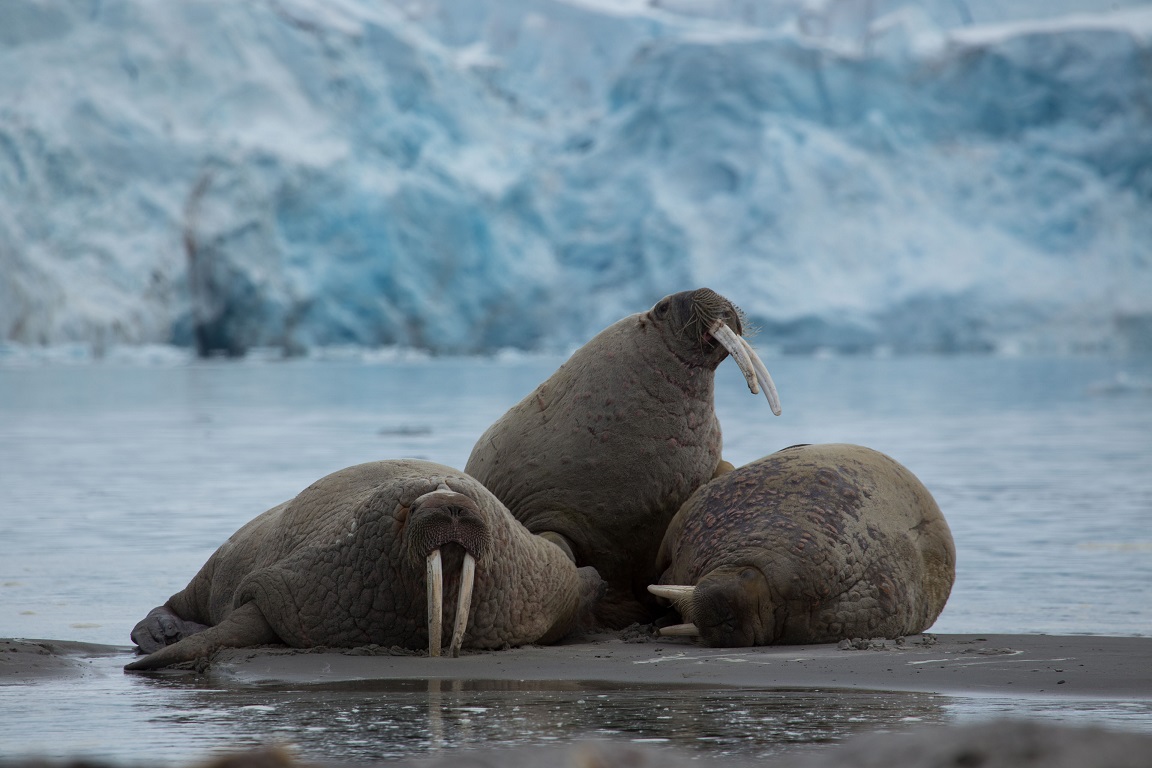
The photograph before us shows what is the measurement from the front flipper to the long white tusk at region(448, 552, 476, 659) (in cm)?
72

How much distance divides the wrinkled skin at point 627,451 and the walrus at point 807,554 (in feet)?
0.63

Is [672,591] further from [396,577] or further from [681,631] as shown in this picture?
[396,577]

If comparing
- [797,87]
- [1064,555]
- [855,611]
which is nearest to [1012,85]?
[797,87]

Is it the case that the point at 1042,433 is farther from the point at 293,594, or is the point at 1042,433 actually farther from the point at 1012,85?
the point at 1012,85

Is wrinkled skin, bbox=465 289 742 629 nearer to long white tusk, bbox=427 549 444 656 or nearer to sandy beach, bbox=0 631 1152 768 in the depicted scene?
sandy beach, bbox=0 631 1152 768

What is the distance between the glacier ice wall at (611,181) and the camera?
131 ft

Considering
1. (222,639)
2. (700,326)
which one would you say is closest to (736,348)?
(700,326)

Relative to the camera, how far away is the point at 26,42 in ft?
134

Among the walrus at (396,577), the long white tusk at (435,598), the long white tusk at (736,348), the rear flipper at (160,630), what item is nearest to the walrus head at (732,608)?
the walrus at (396,577)

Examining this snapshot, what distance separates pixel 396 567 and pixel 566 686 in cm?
79

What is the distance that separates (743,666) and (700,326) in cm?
167

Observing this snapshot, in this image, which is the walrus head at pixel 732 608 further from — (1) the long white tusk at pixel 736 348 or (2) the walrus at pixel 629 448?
(1) the long white tusk at pixel 736 348

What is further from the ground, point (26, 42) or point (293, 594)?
point (26, 42)

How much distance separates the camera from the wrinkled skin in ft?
18.6
